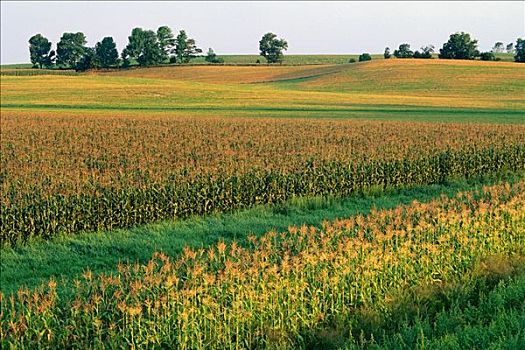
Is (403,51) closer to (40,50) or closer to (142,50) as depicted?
(142,50)

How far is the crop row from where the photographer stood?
5.97m

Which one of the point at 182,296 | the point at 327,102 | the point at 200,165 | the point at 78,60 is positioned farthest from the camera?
the point at 78,60

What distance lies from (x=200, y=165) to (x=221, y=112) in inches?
1117

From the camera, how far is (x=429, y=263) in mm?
8398

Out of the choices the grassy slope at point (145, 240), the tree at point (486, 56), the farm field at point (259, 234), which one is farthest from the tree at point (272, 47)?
the grassy slope at point (145, 240)

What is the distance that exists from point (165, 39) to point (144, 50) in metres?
9.25

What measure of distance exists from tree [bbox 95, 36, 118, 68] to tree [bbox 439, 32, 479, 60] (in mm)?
59392

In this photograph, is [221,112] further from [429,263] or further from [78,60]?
[78,60]

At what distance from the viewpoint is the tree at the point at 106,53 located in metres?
116

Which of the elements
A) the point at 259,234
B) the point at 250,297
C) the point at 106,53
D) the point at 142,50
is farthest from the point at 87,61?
the point at 250,297

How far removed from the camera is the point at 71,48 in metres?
118

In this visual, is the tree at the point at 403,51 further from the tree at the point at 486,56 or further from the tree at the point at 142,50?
the tree at the point at 142,50

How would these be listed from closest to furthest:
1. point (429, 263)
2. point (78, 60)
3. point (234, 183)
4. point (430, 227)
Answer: point (429, 263) → point (430, 227) → point (234, 183) → point (78, 60)

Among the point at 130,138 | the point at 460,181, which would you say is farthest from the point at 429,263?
the point at 130,138
